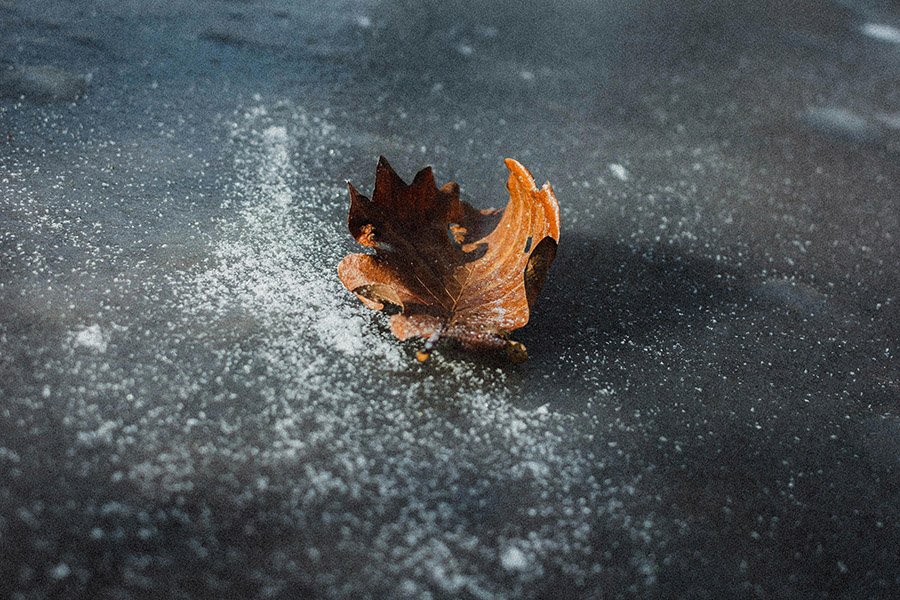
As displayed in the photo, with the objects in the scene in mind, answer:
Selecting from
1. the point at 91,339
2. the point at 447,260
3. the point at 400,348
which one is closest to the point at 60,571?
the point at 91,339

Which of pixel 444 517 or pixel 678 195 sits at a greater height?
pixel 678 195

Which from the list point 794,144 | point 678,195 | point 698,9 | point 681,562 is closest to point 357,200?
point 681,562

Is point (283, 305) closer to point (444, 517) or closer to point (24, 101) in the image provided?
point (444, 517)

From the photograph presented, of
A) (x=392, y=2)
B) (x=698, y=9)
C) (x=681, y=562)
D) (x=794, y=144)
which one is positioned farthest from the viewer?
(x=698, y=9)

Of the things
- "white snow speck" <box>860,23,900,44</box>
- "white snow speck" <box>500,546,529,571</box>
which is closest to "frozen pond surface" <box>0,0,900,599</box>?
"white snow speck" <box>500,546,529,571</box>

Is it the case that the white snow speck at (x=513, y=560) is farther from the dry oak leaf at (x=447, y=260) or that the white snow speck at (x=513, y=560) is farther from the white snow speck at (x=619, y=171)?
the white snow speck at (x=619, y=171)
